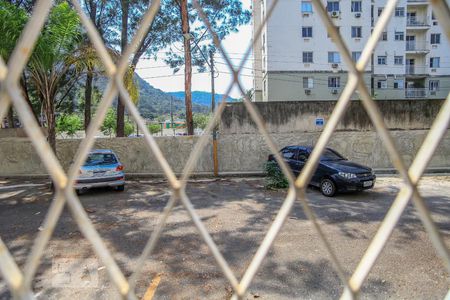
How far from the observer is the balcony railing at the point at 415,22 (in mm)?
31798

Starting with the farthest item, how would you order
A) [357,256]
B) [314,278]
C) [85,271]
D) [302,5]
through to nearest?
[302,5] < [357,256] < [85,271] < [314,278]

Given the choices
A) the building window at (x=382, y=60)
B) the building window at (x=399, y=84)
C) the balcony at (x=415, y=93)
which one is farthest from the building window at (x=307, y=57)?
the balcony at (x=415, y=93)

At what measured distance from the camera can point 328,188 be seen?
803cm

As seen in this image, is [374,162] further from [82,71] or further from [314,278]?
[82,71]

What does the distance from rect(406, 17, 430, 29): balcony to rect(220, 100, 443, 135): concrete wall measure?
22011 mm

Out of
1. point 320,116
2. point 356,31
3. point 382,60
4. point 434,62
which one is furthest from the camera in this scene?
point 434,62

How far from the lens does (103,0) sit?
14.0 m

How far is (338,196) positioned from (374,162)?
5.70 metres

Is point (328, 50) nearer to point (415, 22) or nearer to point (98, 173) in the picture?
A: point (415, 22)

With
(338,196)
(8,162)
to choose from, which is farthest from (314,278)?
(8,162)

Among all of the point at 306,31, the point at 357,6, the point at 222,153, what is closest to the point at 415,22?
the point at 357,6

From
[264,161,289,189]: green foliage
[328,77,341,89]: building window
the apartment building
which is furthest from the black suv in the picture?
[328,77,341,89]: building window

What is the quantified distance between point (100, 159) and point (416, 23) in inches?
1437

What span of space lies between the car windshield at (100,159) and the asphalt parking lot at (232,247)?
3.47 ft
